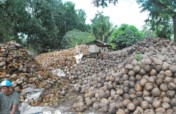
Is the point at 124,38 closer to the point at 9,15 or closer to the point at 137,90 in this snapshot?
the point at 9,15

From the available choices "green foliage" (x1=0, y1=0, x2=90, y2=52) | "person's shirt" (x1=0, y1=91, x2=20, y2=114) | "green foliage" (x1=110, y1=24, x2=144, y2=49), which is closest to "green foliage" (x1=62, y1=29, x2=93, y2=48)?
"green foliage" (x1=0, y1=0, x2=90, y2=52)

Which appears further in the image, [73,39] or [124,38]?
[73,39]

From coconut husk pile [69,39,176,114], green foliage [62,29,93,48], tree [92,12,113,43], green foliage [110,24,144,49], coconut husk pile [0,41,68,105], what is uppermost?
tree [92,12,113,43]

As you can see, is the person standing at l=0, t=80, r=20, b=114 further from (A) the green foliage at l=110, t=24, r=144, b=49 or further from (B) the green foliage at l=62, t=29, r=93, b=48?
(B) the green foliage at l=62, t=29, r=93, b=48

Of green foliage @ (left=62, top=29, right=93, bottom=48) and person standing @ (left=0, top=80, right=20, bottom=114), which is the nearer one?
person standing @ (left=0, top=80, right=20, bottom=114)

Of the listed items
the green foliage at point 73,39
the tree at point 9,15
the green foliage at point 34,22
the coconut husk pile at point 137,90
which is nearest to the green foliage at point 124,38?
the green foliage at point 73,39

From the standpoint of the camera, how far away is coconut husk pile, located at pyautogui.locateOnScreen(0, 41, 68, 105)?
7.96m

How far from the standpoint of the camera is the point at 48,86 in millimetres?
8430

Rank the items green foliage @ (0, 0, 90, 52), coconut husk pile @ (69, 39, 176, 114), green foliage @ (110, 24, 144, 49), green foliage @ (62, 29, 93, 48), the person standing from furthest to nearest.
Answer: green foliage @ (62, 29, 93, 48)
green foliage @ (110, 24, 144, 49)
green foliage @ (0, 0, 90, 52)
coconut husk pile @ (69, 39, 176, 114)
the person standing

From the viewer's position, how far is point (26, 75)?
27.7 feet

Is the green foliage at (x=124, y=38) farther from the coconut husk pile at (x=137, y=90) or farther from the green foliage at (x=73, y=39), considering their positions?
the coconut husk pile at (x=137, y=90)

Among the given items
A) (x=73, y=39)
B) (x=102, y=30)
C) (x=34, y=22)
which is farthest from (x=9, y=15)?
(x=102, y=30)

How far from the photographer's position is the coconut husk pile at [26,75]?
7959mm

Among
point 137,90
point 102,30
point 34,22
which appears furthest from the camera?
point 102,30
